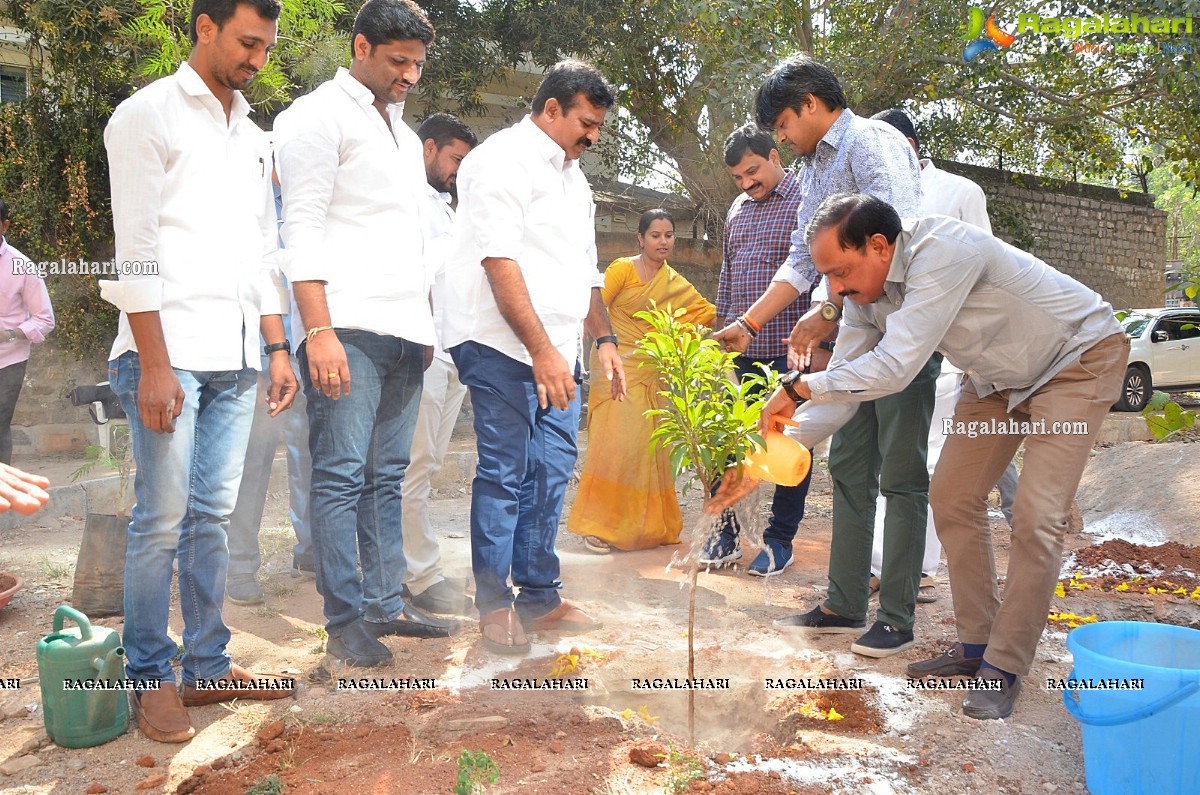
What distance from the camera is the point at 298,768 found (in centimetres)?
245

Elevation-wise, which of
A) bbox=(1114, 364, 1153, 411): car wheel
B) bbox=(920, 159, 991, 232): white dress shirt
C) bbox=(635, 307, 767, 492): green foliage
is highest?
bbox=(920, 159, 991, 232): white dress shirt

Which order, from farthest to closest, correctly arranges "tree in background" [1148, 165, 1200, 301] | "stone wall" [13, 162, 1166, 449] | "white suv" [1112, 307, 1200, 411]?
"tree in background" [1148, 165, 1200, 301] < "white suv" [1112, 307, 1200, 411] < "stone wall" [13, 162, 1166, 449]

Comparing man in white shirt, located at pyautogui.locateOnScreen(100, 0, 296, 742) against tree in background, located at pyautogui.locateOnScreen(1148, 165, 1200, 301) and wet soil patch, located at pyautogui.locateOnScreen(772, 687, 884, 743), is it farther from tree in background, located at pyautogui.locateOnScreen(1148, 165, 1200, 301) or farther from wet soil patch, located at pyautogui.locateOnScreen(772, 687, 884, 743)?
tree in background, located at pyautogui.locateOnScreen(1148, 165, 1200, 301)

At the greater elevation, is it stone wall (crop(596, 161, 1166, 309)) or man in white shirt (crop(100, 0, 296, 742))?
stone wall (crop(596, 161, 1166, 309))

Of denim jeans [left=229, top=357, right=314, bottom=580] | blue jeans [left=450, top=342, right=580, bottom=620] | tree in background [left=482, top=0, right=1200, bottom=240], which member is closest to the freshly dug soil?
blue jeans [left=450, top=342, right=580, bottom=620]

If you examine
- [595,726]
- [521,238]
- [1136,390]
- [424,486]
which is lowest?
[1136,390]

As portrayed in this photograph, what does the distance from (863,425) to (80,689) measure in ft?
8.89

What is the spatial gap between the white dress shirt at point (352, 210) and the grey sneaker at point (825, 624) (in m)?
1.82

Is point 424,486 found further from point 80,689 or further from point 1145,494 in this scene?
point 1145,494

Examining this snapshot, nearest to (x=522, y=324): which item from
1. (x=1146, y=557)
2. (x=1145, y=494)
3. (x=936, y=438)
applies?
(x=936, y=438)

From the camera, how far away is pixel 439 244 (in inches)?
162

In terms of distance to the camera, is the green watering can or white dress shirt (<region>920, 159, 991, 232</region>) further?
white dress shirt (<region>920, 159, 991, 232</region>)

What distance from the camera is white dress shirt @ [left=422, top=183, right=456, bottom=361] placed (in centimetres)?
393

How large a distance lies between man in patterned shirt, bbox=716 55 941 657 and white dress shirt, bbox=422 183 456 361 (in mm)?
1436
